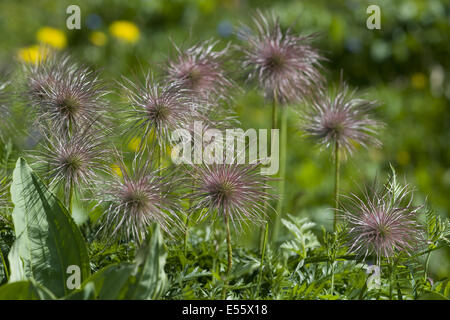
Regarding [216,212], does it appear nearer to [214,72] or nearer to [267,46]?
[214,72]

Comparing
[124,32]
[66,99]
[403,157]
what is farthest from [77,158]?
[124,32]

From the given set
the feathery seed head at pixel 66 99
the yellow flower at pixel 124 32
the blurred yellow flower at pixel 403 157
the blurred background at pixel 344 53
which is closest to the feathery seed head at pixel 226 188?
the feathery seed head at pixel 66 99

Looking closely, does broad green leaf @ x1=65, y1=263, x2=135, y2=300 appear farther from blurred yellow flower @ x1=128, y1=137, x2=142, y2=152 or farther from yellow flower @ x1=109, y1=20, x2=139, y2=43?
yellow flower @ x1=109, y1=20, x2=139, y2=43

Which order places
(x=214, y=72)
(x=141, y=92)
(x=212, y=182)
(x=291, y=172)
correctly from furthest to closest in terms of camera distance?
1. (x=291, y=172)
2. (x=214, y=72)
3. (x=141, y=92)
4. (x=212, y=182)

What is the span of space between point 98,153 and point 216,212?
328mm

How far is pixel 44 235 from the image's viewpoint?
145 cm

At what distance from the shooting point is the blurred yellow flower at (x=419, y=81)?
15.7ft

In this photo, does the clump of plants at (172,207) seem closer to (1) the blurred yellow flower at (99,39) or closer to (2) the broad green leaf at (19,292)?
(2) the broad green leaf at (19,292)

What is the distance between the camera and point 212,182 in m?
1.36

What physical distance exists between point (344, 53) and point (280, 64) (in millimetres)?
3506

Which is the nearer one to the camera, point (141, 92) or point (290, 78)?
point (141, 92)
